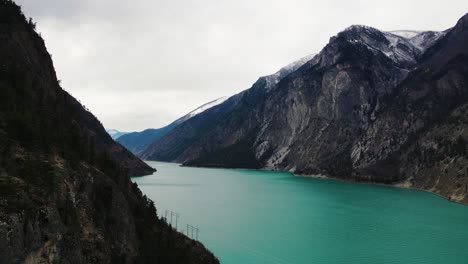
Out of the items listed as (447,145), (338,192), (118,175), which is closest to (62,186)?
(118,175)

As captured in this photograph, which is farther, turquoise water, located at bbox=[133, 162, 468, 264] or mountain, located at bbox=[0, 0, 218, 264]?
turquoise water, located at bbox=[133, 162, 468, 264]

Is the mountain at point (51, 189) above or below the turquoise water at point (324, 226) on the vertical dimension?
above

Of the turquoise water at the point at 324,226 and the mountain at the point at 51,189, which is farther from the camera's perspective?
the turquoise water at the point at 324,226

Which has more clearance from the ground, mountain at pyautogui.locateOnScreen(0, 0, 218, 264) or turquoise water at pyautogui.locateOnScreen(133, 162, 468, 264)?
mountain at pyautogui.locateOnScreen(0, 0, 218, 264)
